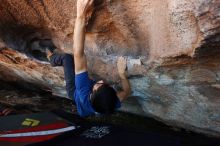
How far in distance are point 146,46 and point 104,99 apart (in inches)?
15.3

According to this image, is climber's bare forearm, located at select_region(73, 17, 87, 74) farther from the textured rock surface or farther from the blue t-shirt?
the textured rock surface

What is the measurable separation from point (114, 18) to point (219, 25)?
63cm

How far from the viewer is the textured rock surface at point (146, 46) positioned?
177 cm

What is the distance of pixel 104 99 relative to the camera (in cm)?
193

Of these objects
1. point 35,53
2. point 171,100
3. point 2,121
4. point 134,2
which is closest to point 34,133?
point 2,121

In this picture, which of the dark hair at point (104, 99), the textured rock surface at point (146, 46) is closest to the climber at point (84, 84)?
the dark hair at point (104, 99)

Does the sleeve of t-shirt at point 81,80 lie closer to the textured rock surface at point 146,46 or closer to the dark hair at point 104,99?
the dark hair at point 104,99

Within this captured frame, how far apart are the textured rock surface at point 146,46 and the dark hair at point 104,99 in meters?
0.29

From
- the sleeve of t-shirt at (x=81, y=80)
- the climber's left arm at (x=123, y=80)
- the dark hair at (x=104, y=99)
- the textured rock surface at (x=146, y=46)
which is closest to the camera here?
the textured rock surface at (x=146, y=46)

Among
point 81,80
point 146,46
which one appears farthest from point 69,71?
point 146,46

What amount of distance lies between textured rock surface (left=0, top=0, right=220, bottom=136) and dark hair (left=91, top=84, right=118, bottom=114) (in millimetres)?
293

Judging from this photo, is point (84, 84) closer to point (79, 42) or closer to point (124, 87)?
point (79, 42)

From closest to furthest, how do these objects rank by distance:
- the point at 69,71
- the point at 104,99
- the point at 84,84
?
the point at 104,99
the point at 84,84
the point at 69,71

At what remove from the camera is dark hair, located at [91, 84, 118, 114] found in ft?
6.32
